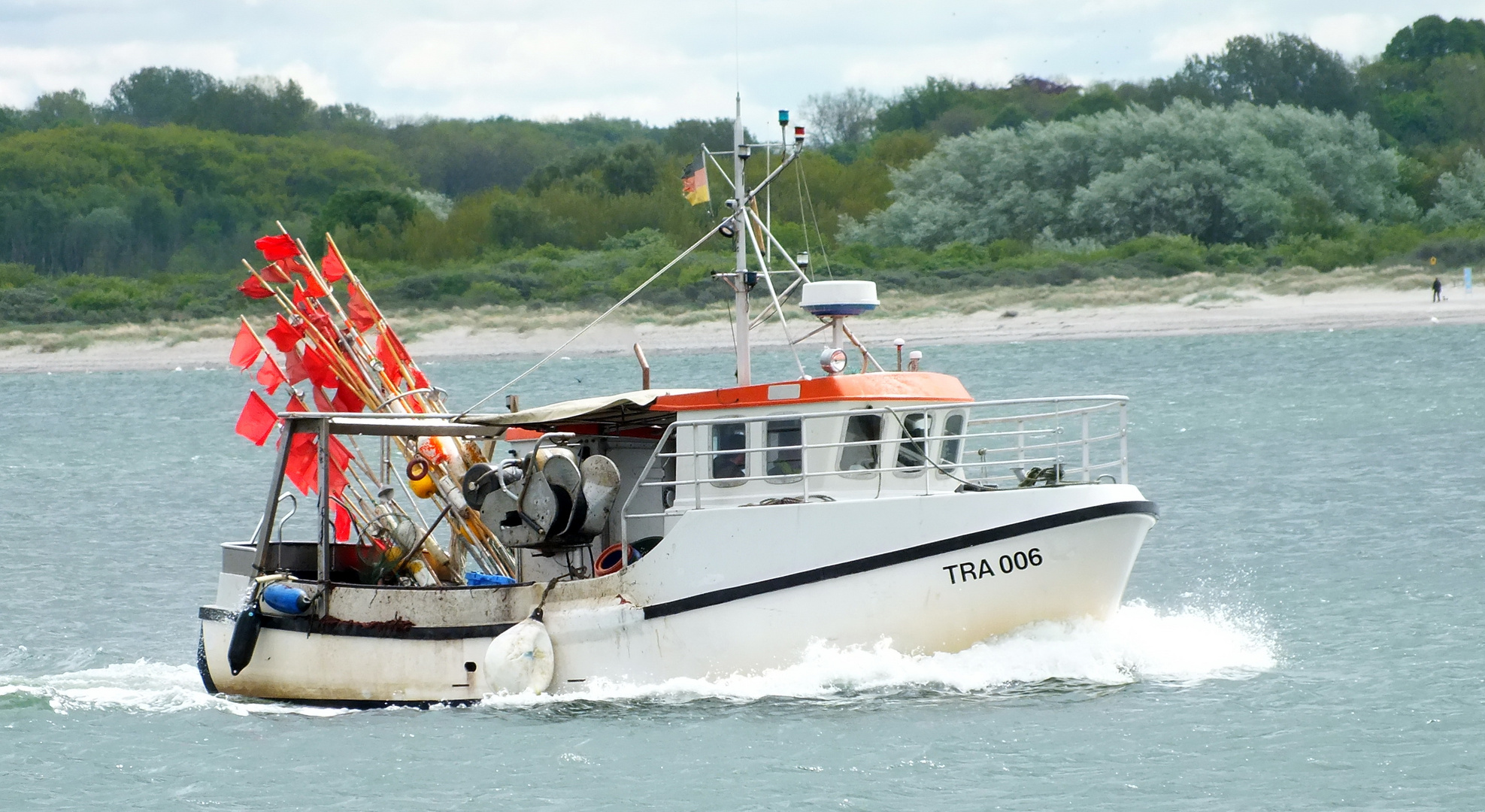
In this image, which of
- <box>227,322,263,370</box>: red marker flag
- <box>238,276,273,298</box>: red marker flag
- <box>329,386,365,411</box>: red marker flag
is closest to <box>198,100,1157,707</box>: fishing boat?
<box>329,386,365,411</box>: red marker flag

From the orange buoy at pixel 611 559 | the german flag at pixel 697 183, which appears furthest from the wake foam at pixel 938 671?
the german flag at pixel 697 183

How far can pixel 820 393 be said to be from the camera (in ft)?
47.9

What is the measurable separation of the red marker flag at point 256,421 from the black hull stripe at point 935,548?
495 cm

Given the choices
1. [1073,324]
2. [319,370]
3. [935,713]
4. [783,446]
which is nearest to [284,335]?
[319,370]

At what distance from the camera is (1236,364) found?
178 ft

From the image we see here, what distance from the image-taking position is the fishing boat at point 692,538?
46.7 feet

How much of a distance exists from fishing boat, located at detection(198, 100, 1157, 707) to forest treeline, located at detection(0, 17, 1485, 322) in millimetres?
41007

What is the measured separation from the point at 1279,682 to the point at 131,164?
6832 cm

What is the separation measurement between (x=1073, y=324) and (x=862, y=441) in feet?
148

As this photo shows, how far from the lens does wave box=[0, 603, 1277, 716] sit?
47.5 feet

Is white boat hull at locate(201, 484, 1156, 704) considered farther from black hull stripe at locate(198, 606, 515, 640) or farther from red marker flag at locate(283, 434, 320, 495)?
red marker flag at locate(283, 434, 320, 495)

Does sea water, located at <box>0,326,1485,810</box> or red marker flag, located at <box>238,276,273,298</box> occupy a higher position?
red marker flag, located at <box>238,276,273,298</box>

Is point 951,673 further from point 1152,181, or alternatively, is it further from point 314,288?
point 1152,181

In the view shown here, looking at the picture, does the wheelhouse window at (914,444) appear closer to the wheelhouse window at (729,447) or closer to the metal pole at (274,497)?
the wheelhouse window at (729,447)
